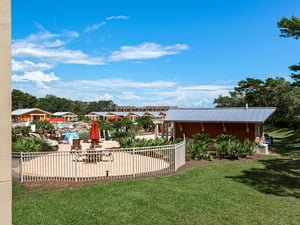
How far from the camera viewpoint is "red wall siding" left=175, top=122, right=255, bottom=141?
18.0m

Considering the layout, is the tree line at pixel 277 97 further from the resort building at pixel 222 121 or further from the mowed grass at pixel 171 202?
the mowed grass at pixel 171 202

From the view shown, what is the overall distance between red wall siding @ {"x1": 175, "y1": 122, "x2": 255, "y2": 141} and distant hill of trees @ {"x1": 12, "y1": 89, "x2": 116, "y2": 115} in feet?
250

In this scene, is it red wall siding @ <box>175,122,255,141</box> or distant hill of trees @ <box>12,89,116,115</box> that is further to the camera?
distant hill of trees @ <box>12,89,116,115</box>

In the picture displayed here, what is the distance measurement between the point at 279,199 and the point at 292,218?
63.6 inches

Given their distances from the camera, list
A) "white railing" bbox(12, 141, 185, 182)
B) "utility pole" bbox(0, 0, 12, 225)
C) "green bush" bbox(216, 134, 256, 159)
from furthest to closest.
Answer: "green bush" bbox(216, 134, 256, 159)
"white railing" bbox(12, 141, 185, 182)
"utility pole" bbox(0, 0, 12, 225)

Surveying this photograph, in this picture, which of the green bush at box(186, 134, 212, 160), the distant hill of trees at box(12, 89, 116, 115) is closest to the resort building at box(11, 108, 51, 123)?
the distant hill of trees at box(12, 89, 116, 115)

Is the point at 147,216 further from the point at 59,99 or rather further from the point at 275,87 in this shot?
the point at 59,99

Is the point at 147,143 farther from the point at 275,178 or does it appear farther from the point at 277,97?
the point at 277,97

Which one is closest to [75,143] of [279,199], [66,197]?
[66,197]

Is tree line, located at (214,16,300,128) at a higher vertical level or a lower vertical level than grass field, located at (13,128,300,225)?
higher

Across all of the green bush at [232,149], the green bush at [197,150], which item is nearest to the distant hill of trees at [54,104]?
the green bush at [197,150]

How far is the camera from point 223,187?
8664 millimetres

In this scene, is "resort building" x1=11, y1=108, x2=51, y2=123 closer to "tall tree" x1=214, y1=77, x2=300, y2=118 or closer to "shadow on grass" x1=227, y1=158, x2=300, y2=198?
"tall tree" x1=214, y1=77, x2=300, y2=118

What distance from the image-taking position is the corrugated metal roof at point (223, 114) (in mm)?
17406
